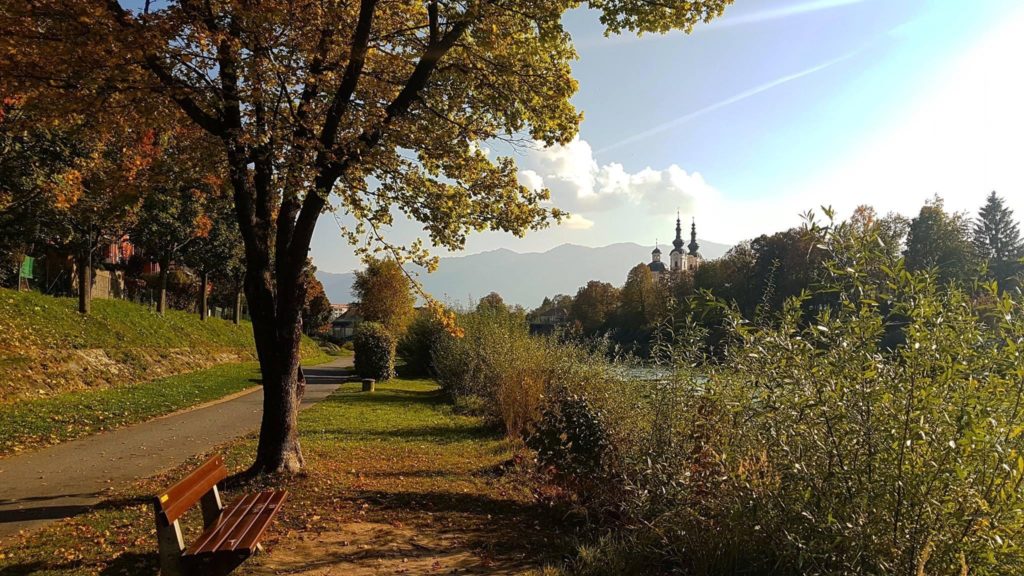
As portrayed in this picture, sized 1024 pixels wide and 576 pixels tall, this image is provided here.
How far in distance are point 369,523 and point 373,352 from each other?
20762 millimetres

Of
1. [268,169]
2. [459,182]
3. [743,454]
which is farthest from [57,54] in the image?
[743,454]

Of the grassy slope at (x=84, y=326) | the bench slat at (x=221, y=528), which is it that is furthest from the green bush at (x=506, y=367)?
the grassy slope at (x=84, y=326)

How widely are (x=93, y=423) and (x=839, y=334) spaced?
12.1 m

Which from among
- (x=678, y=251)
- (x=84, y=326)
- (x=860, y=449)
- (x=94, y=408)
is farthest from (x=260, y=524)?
(x=678, y=251)

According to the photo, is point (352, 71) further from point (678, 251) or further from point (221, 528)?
point (678, 251)

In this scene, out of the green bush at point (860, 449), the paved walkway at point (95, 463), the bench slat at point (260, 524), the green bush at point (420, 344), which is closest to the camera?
the green bush at point (860, 449)

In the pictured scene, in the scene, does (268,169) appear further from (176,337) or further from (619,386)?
(176,337)

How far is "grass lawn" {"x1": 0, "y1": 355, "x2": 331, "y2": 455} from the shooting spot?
376 inches

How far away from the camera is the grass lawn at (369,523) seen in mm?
4715

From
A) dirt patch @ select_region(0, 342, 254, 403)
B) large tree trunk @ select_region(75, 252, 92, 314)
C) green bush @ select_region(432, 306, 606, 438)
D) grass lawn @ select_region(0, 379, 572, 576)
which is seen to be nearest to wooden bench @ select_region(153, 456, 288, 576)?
grass lawn @ select_region(0, 379, 572, 576)

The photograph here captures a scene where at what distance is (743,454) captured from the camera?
14.3ft

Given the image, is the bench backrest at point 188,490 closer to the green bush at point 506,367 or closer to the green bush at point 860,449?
the green bush at point 860,449

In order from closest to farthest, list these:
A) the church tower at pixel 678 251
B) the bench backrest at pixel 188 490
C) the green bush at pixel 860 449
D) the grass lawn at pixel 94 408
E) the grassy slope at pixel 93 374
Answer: the green bush at pixel 860 449
the bench backrest at pixel 188 490
the grass lawn at pixel 94 408
the grassy slope at pixel 93 374
the church tower at pixel 678 251

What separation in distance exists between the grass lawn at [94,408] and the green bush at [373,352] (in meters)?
6.46
